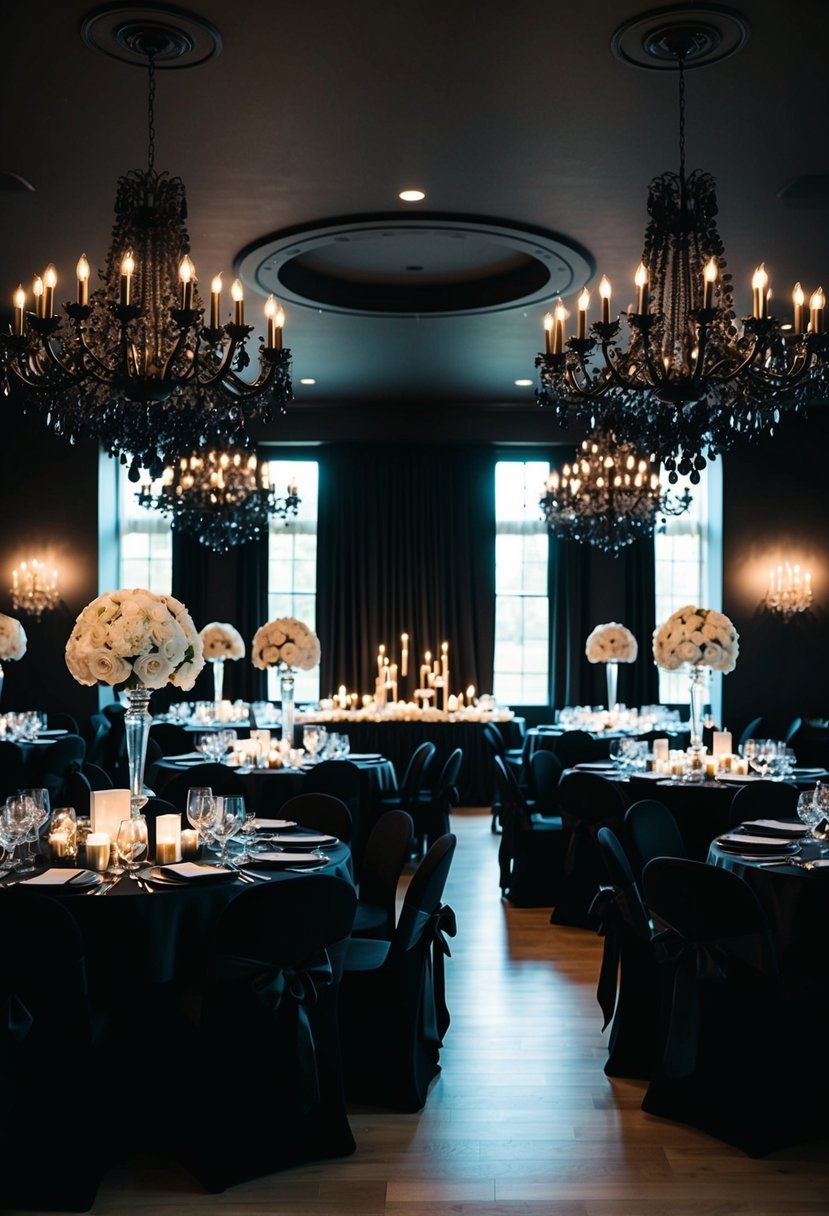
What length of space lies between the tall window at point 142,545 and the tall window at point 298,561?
1.30 meters

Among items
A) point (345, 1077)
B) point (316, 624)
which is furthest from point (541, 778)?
point (316, 624)

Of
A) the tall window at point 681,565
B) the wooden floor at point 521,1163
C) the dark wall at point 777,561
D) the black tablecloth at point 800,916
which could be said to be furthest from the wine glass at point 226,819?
the tall window at point 681,565

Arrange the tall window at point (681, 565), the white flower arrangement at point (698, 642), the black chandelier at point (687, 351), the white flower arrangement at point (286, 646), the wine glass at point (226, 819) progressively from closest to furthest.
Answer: the wine glass at point (226, 819)
the black chandelier at point (687, 351)
the white flower arrangement at point (698, 642)
the white flower arrangement at point (286, 646)
the tall window at point (681, 565)

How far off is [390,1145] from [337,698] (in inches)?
335

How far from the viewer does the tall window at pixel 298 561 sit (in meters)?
14.5

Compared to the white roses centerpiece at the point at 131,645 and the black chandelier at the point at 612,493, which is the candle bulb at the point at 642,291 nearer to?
the white roses centerpiece at the point at 131,645

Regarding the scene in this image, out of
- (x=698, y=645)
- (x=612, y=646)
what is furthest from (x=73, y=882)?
(x=612, y=646)

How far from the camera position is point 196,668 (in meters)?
4.95

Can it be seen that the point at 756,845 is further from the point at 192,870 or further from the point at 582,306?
the point at 582,306

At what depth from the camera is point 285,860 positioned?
4.50 metres

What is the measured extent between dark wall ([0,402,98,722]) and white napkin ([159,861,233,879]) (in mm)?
8992

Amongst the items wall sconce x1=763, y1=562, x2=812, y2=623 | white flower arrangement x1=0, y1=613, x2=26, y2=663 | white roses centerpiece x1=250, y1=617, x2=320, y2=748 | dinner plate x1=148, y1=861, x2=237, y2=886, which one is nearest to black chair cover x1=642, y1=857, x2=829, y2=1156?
dinner plate x1=148, y1=861, x2=237, y2=886

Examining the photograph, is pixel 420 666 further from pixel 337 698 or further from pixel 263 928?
pixel 263 928

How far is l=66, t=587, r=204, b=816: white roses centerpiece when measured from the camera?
4648mm
